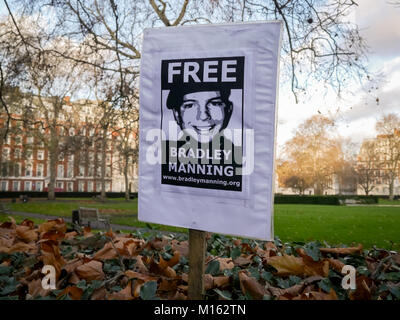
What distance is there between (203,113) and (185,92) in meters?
0.12

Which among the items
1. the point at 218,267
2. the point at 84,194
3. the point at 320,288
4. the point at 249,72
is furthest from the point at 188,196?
the point at 84,194

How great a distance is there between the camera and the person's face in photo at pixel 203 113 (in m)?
1.34

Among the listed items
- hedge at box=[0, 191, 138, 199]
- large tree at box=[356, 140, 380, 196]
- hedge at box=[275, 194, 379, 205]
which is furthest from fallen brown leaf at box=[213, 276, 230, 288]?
large tree at box=[356, 140, 380, 196]

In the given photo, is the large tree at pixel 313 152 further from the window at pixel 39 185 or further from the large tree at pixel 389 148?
the window at pixel 39 185

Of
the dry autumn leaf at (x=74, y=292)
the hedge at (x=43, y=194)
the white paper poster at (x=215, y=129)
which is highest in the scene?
the white paper poster at (x=215, y=129)

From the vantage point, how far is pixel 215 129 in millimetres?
1341

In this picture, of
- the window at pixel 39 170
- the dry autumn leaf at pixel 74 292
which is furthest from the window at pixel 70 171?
the dry autumn leaf at pixel 74 292

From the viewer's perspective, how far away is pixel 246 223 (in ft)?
4.25

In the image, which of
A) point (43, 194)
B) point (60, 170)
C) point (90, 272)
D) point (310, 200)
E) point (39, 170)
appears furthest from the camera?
point (60, 170)

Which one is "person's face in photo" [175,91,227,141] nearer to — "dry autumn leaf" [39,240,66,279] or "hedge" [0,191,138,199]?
"dry autumn leaf" [39,240,66,279]

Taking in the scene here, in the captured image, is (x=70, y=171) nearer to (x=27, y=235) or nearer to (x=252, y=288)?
(x=27, y=235)

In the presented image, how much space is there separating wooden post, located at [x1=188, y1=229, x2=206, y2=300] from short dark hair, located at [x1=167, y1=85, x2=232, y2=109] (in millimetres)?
484

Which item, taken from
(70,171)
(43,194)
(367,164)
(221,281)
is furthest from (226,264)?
(70,171)

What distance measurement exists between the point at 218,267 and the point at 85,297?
545 mm
